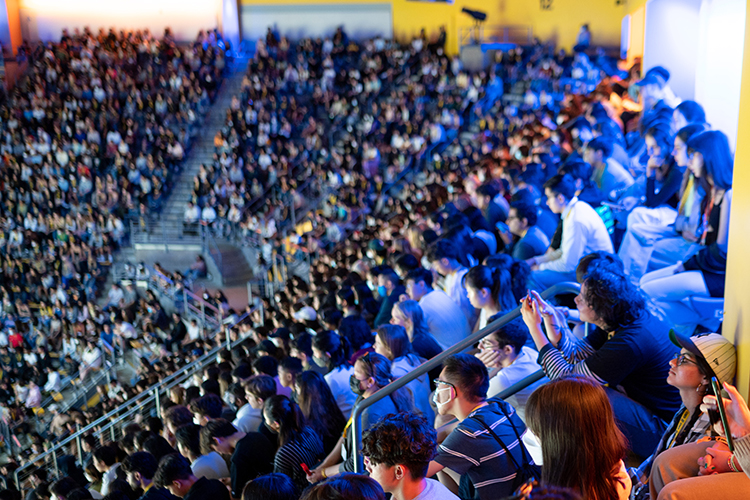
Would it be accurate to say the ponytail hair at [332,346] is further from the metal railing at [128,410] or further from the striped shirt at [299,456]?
the metal railing at [128,410]

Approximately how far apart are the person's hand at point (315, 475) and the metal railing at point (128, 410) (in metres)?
3.90

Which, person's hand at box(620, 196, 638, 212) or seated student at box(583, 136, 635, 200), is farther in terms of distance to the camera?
seated student at box(583, 136, 635, 200)

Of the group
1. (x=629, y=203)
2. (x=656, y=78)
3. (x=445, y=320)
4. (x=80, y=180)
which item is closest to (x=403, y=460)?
(x=445, y=320)

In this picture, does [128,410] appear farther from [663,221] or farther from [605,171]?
[663,221]

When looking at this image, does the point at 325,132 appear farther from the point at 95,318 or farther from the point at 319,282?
the point at 319,282

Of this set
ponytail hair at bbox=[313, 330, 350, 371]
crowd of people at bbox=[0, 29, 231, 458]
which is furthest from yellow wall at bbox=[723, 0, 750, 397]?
crowd of people at bbox=[0, 29, 231, 458]

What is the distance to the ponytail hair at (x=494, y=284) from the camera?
3.76 m

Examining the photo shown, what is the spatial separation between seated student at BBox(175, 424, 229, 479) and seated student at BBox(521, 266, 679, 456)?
214cm

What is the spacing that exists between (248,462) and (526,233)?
259 centimetres

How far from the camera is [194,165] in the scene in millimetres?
16734

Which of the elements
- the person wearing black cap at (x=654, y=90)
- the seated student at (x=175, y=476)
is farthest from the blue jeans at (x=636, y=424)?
the person wearing black cap at (x=654, y=90)

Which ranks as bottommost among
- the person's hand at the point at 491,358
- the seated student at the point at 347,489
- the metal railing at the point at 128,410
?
the metal railing at the point at 128,410

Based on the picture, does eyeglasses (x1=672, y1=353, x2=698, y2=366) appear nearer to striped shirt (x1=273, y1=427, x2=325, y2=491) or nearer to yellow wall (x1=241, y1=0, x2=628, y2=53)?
striped shirt (x1=273, y1=427, x2=325, y2=491)

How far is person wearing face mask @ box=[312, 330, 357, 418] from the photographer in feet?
13.3
